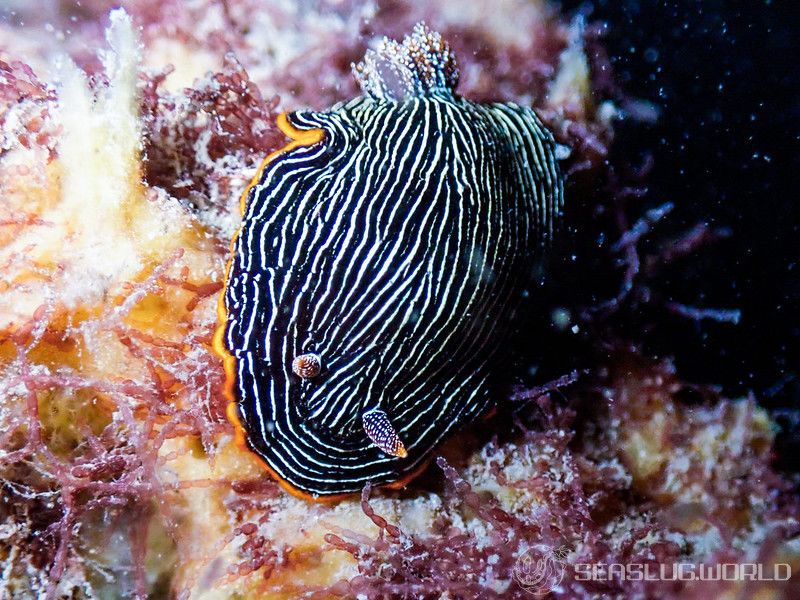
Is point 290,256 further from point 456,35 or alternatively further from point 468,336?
point 456,35

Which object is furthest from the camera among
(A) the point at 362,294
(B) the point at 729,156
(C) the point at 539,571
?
(B) the point at 729,156

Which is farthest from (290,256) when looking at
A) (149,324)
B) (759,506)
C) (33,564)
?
(759,506)

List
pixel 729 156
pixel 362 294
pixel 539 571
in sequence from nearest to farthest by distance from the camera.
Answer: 1. pixel 362 294
2. pixel 539 571
3. pixel 729 156

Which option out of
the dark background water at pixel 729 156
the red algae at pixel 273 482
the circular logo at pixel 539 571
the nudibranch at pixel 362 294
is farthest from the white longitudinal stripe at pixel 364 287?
the dark background water at pixel 729 156

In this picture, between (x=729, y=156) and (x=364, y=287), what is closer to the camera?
(x=364, y=287)

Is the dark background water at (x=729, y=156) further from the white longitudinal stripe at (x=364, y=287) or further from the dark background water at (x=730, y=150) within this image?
the white longitudinal stripe at (x=364, y=287)

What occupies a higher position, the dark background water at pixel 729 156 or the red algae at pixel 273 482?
the dark background water at pixel 729 156

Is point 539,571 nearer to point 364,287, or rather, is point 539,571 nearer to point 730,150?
point 364,287

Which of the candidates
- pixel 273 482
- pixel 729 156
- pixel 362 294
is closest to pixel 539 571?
pixel 273 482
